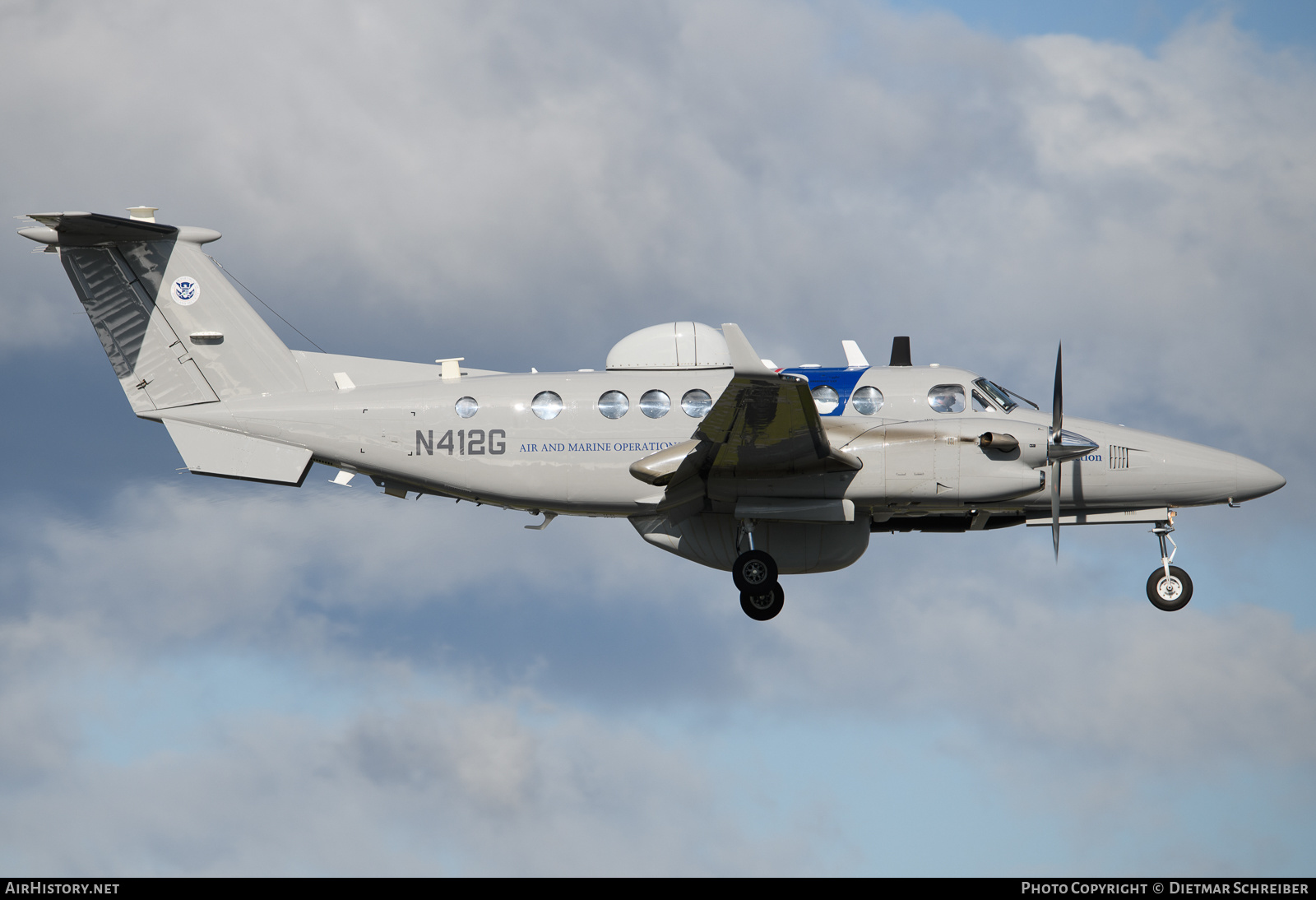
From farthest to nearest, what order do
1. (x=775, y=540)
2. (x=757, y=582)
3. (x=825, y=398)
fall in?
(x=775, y=540)
(x=825, y=398)
(x=757, y=582)

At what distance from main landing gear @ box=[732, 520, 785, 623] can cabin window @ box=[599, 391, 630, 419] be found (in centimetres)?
246

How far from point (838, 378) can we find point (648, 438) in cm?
297

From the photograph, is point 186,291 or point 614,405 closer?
point 614,405

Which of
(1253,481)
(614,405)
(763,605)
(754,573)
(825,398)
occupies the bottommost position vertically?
(763,605)

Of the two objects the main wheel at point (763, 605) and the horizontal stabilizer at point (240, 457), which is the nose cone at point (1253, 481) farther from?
the horizontal stabilizer at point (240, 457)

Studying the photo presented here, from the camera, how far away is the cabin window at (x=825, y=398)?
737 inches

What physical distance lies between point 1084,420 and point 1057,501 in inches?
61.7

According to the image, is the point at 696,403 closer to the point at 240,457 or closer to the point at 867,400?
the point at 867,400

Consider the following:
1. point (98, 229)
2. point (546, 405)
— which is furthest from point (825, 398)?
point (98, 229)

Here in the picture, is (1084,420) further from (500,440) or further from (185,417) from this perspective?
(185,417)

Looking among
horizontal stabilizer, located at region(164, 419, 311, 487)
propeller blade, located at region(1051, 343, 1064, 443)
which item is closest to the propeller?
propeller blade, located at region(1051, 343, 1064, 443)

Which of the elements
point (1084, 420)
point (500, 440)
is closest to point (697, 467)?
point (500, 440)

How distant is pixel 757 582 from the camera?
736 inches

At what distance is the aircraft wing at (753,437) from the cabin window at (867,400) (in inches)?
40.8
